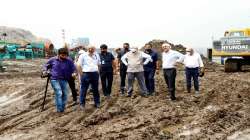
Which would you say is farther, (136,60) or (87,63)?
(136,60)

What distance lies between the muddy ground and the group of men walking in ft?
1.24

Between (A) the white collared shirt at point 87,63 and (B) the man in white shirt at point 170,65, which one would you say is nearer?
(A) the white collared shirt at point 87,63

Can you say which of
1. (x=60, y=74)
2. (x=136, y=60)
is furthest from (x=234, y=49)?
(x=60, y=74)

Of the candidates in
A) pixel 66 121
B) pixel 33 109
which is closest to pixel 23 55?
pixel 33 109

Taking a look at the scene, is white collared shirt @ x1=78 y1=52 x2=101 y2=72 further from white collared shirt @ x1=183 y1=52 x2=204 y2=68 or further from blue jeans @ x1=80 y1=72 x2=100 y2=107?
white collared shirt @ x1=183 y1=52 x2=204 y2=68

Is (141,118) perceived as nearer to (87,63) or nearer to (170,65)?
(87,63)

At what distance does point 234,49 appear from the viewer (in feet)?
79.1

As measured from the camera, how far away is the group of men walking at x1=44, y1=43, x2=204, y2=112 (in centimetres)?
1259

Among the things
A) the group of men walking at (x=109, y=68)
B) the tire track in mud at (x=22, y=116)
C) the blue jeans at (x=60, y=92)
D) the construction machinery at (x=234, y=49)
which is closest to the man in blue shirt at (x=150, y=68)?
the group of men walking at (x=109, y=68)

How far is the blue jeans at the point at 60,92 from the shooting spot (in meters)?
12.4

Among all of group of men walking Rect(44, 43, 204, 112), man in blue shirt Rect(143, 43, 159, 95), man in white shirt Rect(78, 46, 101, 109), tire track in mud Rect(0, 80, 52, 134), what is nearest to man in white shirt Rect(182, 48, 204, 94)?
group of men walking Rect(44, 43, 204, 112)

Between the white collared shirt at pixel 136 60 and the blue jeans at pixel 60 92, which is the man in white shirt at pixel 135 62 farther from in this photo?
the blue jeans at pixel 60 92

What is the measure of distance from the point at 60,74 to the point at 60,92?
1.42 ft

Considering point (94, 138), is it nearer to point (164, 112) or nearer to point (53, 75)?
point (164, 112)
